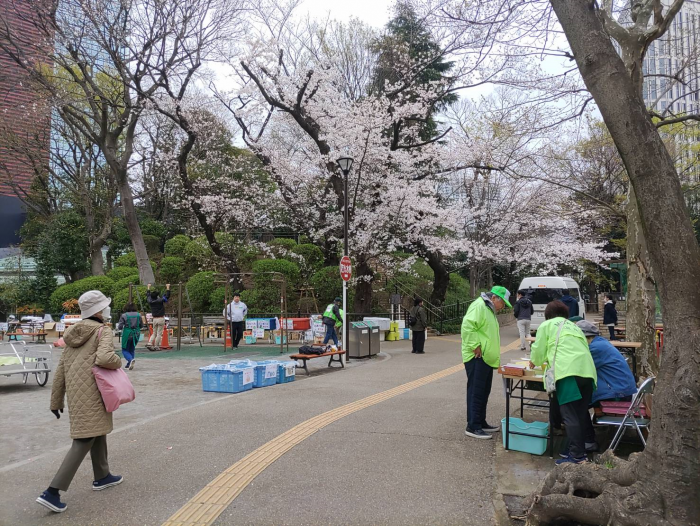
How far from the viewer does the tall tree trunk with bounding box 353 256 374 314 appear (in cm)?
1920

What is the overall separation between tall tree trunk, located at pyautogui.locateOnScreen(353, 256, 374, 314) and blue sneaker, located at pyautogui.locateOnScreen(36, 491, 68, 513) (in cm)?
1535

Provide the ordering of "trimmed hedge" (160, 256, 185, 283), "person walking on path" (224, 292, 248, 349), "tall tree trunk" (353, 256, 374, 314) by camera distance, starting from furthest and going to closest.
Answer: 1. "trimmed hedge" (160, 256, 185, 283)
2. "tall tree trunk" (353, 256, 374, 314)
3. "person walking on path" (224, 292, 248, 349)

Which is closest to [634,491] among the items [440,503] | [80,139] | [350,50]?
[440,503]

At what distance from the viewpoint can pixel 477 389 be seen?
6.02m

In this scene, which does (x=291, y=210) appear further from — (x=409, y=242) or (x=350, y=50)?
(x=350, y=50)

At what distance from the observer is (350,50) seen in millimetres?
26344

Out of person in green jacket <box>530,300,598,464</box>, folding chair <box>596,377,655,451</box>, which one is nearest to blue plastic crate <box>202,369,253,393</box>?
person in green jacket <box>530,300,598,464</box>

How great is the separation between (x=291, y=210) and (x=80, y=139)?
16.2 meters

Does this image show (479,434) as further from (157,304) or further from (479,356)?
(157,304)

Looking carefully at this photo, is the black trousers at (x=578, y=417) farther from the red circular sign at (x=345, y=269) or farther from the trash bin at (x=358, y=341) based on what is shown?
the trash bin at (x=358, y=341)

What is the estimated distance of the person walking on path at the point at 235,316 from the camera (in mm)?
16062

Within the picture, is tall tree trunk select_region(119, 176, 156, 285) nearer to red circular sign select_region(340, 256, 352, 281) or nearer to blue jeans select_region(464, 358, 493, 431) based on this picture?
red circular sign select_region(340, 256, 352, 281)

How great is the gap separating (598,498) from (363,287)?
1618 cm

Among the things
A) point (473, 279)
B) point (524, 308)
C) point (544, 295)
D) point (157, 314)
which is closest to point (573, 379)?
point (524, 308)
